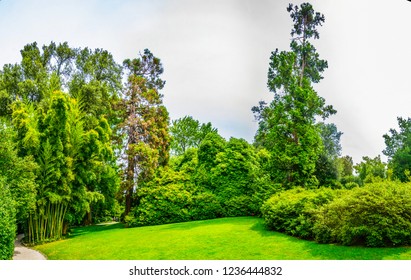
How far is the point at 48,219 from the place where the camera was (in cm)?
1027

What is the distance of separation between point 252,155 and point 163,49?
6084mm

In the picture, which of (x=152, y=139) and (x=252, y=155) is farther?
(x=152, y=139)

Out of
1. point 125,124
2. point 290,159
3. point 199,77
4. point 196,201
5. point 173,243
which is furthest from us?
point 125,124

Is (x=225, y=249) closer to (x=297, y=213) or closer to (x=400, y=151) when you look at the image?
(x=297, y=213)

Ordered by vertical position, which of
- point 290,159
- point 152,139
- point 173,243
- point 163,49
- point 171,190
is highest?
point 163,49

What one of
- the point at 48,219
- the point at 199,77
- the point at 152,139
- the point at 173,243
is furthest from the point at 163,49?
the point at 152,139

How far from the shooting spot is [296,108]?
1152 cm

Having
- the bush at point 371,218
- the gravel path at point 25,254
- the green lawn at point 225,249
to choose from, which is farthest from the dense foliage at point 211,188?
the bush at point 371,218

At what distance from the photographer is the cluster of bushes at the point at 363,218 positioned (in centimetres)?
595

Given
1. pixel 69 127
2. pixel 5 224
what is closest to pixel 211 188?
pixel 69 127

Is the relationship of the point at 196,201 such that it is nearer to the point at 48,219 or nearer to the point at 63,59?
the point at 48,219

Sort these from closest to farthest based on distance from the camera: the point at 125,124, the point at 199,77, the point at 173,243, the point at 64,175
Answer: the point at 173,243, the point at 199,77, the point at 64,175, the point at 125,124

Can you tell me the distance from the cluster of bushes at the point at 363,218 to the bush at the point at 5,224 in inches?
199

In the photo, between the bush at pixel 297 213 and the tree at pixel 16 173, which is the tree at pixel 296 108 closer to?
the bush at pixel 297 213
